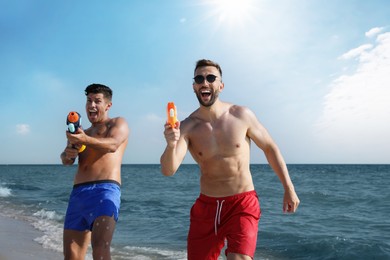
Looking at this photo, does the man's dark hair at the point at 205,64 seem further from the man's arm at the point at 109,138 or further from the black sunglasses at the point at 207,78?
the man's arm at the point at 109,138

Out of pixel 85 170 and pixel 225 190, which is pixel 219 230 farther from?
pixel 85 170

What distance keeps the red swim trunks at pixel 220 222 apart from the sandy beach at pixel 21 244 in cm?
482

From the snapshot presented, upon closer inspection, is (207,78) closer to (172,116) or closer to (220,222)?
(172,116)

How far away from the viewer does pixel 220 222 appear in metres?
3.87

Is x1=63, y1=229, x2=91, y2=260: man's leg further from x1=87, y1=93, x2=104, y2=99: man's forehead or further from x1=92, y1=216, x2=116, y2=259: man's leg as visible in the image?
x1=87, y1=93, x2=104, y2=99: man's forehead

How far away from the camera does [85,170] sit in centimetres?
427

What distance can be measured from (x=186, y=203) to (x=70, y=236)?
1574 centimetres

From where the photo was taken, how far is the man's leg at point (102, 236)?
383 centimetres

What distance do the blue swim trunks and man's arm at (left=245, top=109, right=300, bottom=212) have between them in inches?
59.6

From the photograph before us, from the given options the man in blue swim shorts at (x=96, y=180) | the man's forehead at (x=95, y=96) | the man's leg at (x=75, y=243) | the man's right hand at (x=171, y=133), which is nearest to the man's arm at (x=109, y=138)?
the man in blue swim shorts at (x=96, y=180)

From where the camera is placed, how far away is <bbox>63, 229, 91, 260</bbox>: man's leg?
4082 millimetres

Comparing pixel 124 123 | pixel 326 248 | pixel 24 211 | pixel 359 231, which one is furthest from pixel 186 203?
pixel 124 123

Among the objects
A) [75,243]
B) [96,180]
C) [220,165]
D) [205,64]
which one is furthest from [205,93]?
[75,243]

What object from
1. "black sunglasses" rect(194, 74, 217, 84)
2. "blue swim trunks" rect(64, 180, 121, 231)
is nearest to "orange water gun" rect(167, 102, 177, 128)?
"black sunglasses" rect(194, 74, 217, 84)
